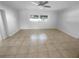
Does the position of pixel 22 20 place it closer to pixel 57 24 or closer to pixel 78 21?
pixel 57 24

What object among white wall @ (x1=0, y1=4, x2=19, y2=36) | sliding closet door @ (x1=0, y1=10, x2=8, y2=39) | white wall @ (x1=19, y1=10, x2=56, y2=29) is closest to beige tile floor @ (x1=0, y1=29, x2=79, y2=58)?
sliding closet door @ (x1=0, y1=10, x2=8, y2=39)

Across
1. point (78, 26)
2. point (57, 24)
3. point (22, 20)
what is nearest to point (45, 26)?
point (57, 24)

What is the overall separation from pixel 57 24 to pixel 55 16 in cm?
81

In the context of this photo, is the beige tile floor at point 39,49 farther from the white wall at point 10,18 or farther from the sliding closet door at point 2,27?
the white wall at point 10,18

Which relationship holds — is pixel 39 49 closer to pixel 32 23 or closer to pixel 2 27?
pixel 2 27

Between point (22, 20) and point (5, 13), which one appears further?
point (22, 20)

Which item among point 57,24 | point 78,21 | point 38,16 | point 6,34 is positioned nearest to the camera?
point 78,21

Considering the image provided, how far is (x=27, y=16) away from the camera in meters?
8.31

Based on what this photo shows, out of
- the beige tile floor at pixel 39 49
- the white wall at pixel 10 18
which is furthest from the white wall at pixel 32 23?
the beige tile floor at pixel 39 49

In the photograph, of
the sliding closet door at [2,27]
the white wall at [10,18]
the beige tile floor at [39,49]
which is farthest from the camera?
the white wall at [10,18]

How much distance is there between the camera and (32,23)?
8.22m

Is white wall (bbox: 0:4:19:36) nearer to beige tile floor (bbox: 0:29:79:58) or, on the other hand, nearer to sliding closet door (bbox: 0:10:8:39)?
sliding closet door (bbox: 0:10:8:39)

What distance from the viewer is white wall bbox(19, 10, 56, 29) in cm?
817

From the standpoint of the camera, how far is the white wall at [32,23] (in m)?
8.17
